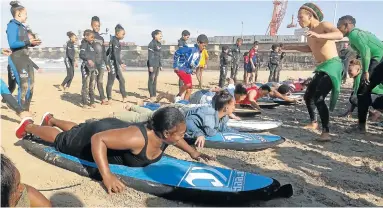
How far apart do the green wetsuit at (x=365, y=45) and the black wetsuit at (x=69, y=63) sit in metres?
8.74

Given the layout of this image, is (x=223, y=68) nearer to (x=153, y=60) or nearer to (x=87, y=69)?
(x=153, y=60)

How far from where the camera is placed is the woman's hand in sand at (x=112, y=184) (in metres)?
3.15

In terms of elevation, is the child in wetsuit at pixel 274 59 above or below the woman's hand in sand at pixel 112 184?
above

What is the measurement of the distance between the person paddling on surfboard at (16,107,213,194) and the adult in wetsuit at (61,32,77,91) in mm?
7925

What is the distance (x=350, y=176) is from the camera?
3928 millimetres

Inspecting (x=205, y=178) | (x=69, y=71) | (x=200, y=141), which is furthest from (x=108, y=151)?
(x=69, y=71)

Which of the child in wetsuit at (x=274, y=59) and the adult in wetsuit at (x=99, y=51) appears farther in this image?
the child in wetsuit at (x=274, y=59)

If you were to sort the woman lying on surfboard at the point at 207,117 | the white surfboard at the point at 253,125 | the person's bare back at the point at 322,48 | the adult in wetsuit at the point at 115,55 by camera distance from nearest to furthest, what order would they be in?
1. the woman lying on surfboard at the point at 207,117
2. the person's bare back at the point at 322,48
3. the white surfboard at the point at 253,125
4. the adult in wetsuit at the point at 115,55

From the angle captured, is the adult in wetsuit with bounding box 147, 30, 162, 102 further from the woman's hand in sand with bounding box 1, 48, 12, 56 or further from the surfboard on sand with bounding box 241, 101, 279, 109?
the woman's hand in sand with bounding box 1, 48, 12, 56

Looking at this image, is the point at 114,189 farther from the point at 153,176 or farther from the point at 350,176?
the point at 350,176

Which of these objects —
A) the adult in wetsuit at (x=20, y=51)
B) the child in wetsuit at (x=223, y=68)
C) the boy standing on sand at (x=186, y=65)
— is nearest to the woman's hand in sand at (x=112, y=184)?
the adult in wetsuit at (x=20, y=51)

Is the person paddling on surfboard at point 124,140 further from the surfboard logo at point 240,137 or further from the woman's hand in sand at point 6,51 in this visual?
the woman's hand in sand at point 6,51

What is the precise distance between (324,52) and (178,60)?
13.3ft

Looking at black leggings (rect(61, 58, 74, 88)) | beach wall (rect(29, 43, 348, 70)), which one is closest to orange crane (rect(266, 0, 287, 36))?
beach wall (rect(29, 43, 348, 70))
